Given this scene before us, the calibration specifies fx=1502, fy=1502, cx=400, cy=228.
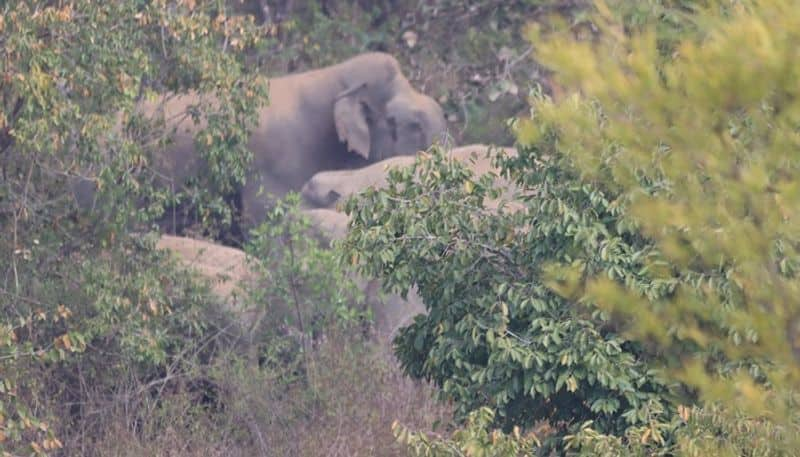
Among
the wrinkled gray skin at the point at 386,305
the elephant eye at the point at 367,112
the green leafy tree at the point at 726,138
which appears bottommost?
the elephant eye at the point at 367,112

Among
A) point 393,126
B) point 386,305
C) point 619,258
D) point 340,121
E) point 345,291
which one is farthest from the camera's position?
point 393,126

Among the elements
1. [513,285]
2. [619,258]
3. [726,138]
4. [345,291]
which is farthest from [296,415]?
[726,138]

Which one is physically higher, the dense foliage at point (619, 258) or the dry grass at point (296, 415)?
the dense foliage at point (619, 258)

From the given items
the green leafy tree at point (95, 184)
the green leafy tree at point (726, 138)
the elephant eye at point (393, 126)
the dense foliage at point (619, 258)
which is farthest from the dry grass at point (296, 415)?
the green leafy tree at point (726, 138)

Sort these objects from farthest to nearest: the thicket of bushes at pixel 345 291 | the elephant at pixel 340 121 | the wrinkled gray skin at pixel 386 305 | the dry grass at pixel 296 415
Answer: the elephant at pixel 340 121, the wrinkled gray skin at pixel 386 305, the dry grass at pixel 296 415, the thicket of bushes at pixel 345 291

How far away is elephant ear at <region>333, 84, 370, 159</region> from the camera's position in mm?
14883

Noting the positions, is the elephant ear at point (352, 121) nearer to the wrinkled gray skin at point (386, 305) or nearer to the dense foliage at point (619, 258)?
the wrinkled gray skin at point (386, 305)

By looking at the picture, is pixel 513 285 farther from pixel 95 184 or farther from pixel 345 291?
pixel 345 291

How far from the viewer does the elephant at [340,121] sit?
14766 millimetres

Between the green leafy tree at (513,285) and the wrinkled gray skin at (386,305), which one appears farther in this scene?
the wrinkled gray skin at (386,305)

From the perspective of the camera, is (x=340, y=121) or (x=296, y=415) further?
(x=340, y=121)

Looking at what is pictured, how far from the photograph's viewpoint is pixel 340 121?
1486 cm

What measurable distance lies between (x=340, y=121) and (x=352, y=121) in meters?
0.13

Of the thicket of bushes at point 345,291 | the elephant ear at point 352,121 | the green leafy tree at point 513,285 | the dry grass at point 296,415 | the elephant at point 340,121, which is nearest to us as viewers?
the thicket of bushes at point 345,291
